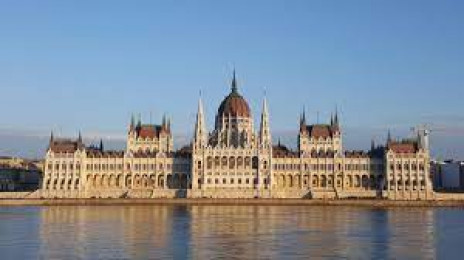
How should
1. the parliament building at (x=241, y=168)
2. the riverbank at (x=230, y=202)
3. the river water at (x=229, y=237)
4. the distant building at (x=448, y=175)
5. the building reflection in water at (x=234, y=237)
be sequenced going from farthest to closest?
the distant building at (x=448, y=175) → the parliament building at (x=241, y=168) → the riverbank at (x=230, y=202) → the building reflection in water at (x=234, y=237) → the river water at (x=229, y=237)

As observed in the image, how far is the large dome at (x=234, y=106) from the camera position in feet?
525

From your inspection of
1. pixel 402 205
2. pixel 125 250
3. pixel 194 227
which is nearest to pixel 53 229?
pixel 194 227

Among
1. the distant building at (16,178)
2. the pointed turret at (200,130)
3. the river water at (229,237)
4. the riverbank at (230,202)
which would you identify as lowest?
the river water at (229,237)

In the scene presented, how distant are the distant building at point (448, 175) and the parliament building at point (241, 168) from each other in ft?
120

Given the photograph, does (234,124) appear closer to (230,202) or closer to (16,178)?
(230,202)

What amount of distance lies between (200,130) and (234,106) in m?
10.2

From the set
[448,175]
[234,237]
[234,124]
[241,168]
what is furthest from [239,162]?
[234,237]

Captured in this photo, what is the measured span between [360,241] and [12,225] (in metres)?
38.2

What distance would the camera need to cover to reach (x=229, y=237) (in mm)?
65500

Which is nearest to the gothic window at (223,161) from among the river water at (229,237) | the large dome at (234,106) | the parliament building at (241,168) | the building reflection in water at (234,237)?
the parliament building at (241,168)

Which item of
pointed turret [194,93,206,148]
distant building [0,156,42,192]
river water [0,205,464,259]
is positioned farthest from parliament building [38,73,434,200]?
river water [0,205,464,259]

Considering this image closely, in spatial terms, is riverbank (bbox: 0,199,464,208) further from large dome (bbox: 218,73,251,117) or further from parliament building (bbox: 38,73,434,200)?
large dome (bbox: 218,73,251,117)

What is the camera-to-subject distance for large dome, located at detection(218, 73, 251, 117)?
6294 inches

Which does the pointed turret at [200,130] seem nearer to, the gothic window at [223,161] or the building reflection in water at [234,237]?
the gothic window at [223,161]
